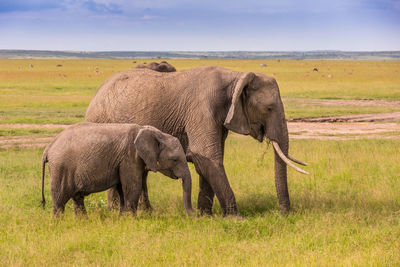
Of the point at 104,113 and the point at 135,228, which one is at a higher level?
the point at 104,113

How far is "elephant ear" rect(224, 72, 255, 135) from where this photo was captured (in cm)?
863

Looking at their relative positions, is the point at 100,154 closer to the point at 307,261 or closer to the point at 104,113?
the point at 104,113

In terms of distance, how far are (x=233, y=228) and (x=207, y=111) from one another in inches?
72.5

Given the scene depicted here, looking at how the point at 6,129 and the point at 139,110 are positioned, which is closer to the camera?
the point at 139,110

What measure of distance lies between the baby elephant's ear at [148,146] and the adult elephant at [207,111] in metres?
0.79

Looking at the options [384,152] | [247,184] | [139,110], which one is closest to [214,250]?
[139,110]

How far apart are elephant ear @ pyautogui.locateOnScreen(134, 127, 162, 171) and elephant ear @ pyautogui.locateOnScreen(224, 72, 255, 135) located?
3.84 feet

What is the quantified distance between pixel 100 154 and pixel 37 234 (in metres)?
1.42

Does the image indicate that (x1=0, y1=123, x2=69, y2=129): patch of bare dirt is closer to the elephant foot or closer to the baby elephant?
the baby elephant

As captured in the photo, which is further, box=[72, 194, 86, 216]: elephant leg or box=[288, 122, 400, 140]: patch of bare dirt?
box=[288, 122, 400, 140]: patch of bare dirt

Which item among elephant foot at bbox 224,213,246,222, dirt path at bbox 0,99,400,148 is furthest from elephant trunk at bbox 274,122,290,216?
dirt path at bbox 0,99,400,148

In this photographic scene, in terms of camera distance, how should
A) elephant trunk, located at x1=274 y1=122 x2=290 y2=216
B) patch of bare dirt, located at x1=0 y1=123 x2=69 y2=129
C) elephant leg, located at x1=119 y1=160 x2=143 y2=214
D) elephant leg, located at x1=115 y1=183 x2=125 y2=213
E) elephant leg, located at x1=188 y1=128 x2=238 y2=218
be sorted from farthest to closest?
patch of bare dirt, located at x1=0 y1=123 x2=69 y2=129 → elephant trunk, located at x1=274 y1=122 x2=290 y2=216 → elephant leg, located at x1=115 y1=183 x2=125 y2=213 → elephant leg, located at x1=188 y1=128 x2=238 y2=218 → elephant leg, located at x1=119 y1=160 x2=143 y2=214

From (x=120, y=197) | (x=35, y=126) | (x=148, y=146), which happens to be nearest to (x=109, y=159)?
(x=148, y=146)

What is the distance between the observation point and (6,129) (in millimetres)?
22641
